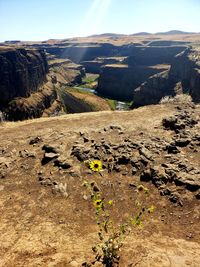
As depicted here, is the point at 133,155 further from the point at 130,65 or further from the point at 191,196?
the point at 130,65

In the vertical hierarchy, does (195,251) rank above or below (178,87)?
above

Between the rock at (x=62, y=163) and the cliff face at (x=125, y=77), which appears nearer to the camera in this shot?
the rock at (x=62, y=163)

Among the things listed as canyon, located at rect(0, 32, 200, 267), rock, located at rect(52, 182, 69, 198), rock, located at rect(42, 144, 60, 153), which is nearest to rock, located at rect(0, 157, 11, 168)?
canyon, located at rect(0, 32, 200, 267)

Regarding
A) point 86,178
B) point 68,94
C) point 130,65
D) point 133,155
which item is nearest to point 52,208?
point 86,178

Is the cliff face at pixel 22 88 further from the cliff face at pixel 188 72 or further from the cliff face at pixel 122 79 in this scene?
the cliff face at pixel 188 72

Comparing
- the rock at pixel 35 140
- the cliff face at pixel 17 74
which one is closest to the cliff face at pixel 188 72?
the cliff face at pixel 17 74

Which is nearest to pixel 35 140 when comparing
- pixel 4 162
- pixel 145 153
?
pixel 4 162

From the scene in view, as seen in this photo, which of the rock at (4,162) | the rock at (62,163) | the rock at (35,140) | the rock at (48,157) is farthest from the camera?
the rock at (35,140)
